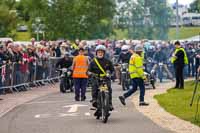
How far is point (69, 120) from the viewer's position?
18.2 metres

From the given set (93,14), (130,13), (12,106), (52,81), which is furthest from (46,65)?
(130,13)

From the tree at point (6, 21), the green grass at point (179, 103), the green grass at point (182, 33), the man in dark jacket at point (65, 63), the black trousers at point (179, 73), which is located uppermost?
the tree at point (6, 21)

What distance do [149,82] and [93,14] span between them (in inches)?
1046

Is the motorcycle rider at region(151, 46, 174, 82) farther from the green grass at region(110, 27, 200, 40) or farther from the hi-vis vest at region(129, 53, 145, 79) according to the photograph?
the green grass at region(110, 27, 200, 40)

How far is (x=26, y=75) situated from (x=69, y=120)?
13221 mm

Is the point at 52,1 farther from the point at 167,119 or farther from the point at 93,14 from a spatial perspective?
the point at 167,119

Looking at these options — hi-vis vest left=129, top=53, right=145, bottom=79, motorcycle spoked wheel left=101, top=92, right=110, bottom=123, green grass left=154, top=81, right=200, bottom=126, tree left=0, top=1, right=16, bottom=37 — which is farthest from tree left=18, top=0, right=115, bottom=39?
motorcycle spoked wheel left=101, top=92, right=110, bottom=123

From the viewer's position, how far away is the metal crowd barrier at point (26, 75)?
28.5 meters

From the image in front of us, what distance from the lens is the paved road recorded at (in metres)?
16.1

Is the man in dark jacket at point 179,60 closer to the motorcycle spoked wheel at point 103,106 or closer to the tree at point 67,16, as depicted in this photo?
the motorcycle spoked wheel at point 103,106

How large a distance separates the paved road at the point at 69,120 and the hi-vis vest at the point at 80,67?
1.08m

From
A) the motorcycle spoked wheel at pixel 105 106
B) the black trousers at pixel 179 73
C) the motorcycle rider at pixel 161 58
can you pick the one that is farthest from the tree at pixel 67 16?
the motorcycle spoked wheel at pixel 105 106

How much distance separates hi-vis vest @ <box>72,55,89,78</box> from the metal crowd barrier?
4036 mm

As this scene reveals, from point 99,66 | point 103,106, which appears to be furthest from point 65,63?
point 103,106
